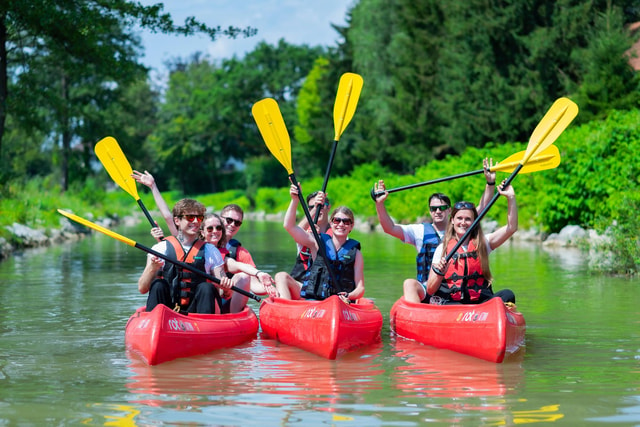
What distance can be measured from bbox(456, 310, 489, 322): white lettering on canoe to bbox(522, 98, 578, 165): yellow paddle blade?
1892 mm

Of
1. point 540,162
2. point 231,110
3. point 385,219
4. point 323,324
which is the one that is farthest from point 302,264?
point 231,110

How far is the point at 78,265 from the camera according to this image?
15031 mm

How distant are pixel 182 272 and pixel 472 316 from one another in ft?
7.30

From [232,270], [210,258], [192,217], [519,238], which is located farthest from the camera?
[519,238]

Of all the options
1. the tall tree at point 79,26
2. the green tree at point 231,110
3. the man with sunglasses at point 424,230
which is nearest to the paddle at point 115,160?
the man with sunglasses at point 424,230

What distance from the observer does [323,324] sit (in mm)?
6668

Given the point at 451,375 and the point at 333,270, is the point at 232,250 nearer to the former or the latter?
the point at 333,270

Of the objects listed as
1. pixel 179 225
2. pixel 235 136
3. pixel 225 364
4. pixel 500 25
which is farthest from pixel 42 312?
pixel 235 136

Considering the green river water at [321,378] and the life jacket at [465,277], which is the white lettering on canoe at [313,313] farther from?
the life jacket at [465,277]

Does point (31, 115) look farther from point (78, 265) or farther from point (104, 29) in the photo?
point (78, 265)

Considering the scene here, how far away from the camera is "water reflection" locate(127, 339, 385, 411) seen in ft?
17.0

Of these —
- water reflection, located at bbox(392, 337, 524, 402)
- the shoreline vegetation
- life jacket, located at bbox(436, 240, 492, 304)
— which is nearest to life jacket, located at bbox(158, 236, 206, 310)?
water reflection, located at bbox(392, 337, 524, 402)

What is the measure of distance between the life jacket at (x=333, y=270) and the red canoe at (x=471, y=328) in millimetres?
591

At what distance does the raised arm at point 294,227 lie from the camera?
7.32 metres
